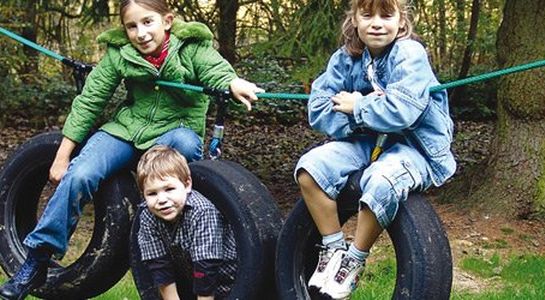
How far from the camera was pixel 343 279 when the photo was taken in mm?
3482

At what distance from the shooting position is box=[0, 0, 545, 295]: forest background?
660 centimetres

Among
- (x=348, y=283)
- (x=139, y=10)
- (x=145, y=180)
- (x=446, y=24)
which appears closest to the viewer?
(x=348, y=283)

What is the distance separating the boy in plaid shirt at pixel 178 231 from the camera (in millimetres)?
3918

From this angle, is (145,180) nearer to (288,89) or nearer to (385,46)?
(385,46)

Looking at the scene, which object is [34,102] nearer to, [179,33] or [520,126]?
[520,126]

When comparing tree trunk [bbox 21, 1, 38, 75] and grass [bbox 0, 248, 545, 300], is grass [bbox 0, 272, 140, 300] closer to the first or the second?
grass [bbox 0, 248, 545, 300]

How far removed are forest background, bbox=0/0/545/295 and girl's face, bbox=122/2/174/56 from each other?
185 cm

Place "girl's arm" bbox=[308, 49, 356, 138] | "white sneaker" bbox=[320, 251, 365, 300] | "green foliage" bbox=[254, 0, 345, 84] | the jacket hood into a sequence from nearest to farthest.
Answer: "white sneaker" bbox=[320, 251, 365, 300]
"girl's arm" bbox=[308, 49, 356, 138]
the jacket hood
"green foliage" bbox=[254, 0, 345, 84]

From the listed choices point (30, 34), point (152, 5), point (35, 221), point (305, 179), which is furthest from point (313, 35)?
point (30, 34)

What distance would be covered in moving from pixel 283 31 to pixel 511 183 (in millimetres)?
2140

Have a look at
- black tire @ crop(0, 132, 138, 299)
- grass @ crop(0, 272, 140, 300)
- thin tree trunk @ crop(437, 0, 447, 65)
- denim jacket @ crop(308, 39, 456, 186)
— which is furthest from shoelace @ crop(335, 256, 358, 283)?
thin tree trunk @ crop(437, 0, 447, 65)

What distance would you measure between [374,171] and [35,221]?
2474 millimetres

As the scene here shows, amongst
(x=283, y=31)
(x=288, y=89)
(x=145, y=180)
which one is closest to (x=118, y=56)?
(x=145, y=180)

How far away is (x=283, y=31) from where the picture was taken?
685 cm
